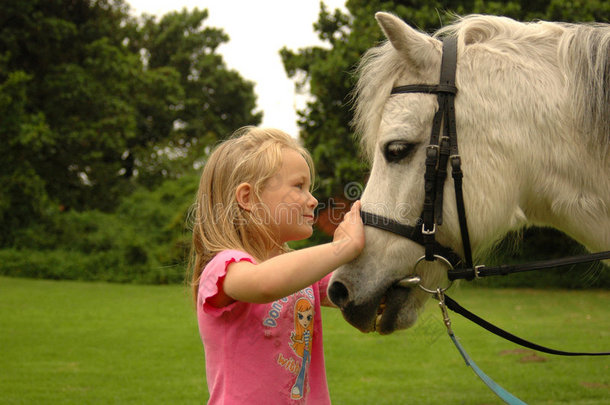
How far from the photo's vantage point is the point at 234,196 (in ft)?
6.59

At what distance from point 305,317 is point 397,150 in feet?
2.20

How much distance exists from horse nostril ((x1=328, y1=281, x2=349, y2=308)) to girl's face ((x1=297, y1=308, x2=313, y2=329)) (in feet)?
0.36

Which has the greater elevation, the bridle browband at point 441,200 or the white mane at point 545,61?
the white mane at point 545,61

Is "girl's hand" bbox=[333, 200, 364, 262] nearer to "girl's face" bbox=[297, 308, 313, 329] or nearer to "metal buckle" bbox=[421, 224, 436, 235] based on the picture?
"metal buckle" bbox=[421, 224, 436, 235]

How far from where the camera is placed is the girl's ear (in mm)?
1991

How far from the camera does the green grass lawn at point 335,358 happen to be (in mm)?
5754

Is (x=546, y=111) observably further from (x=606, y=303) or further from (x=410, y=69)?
(x=606, y=303)

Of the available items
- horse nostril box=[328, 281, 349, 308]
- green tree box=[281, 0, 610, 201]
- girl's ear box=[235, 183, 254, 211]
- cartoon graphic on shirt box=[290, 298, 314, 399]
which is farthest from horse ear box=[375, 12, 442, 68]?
green tree box=[281, 0, 610, 201]

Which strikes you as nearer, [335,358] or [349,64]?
[335,358]

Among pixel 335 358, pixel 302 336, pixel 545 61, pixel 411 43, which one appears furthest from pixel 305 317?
pixel 335 358

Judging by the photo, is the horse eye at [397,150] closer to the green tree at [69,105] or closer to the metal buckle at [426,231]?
the metal buckle at [426,231]

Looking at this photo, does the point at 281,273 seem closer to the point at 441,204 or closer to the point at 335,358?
the point at 441,204

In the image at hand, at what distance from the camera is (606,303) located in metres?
12.4

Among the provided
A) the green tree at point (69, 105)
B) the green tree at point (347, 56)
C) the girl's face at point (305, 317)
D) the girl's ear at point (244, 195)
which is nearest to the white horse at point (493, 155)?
the girl's face at point (305, 317)
